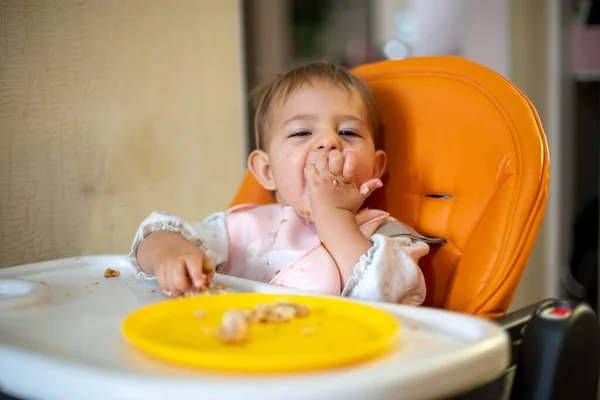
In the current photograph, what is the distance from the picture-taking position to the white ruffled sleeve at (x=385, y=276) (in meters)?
0.86

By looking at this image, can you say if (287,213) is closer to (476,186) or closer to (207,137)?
(476,186)

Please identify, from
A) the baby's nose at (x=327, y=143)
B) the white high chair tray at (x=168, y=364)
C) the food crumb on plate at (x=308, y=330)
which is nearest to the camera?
the white high chair tray at (x=168, y=364)

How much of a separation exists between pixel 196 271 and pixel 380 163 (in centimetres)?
40

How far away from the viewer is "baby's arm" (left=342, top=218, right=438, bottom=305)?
863 mm

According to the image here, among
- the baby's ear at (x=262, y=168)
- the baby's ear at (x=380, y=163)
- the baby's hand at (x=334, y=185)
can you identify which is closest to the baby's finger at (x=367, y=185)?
the baby's hand at (x=334, y=185)

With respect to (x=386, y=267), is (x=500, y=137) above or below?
above

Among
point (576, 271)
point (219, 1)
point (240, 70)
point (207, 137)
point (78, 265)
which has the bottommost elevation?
point (576, 271)

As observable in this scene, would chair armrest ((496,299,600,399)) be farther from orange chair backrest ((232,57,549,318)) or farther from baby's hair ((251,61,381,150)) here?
baby's hair ((251,61,381,150))

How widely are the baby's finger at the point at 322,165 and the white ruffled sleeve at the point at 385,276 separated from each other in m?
0.14

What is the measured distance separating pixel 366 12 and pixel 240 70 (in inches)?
99.7

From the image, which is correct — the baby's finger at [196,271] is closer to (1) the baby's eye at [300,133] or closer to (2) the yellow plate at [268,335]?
(2) the yellow plate at [268,335]

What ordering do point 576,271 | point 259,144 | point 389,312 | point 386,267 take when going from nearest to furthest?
point 389,312 < point 386,267 < point 259,144 < point 576,271

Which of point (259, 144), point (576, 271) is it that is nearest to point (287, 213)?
point (259, 144)

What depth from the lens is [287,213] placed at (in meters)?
1.13
